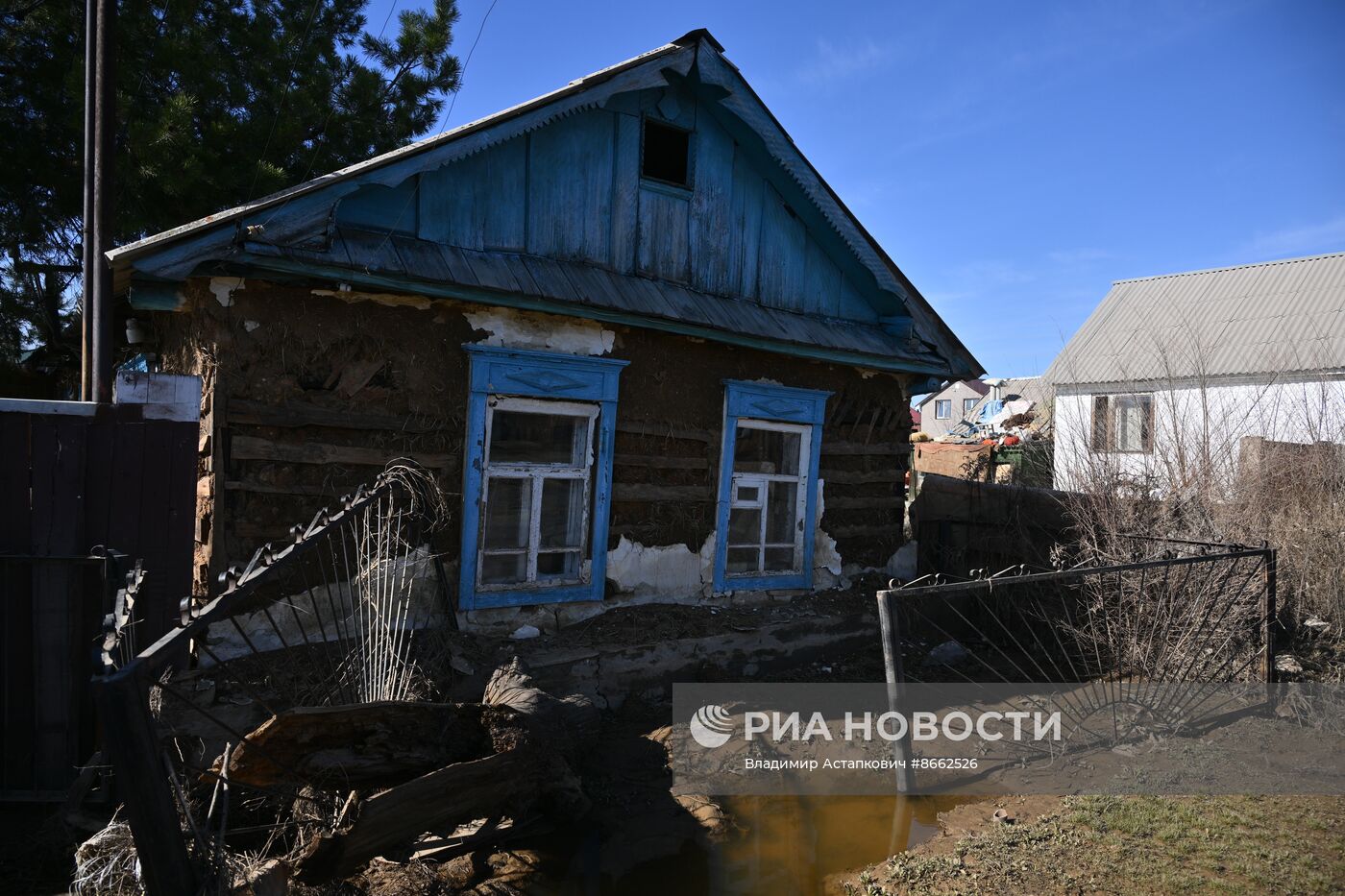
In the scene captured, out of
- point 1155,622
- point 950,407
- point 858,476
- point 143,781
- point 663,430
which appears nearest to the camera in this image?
point 143,781

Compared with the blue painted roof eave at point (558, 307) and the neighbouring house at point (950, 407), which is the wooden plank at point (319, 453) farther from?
the neighbouring house at point (950, 407)

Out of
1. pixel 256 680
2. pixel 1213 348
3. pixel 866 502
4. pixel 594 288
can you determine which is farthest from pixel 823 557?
pixel 1213 348

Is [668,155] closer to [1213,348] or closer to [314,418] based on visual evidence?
[314,418]

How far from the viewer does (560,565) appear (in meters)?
6.35

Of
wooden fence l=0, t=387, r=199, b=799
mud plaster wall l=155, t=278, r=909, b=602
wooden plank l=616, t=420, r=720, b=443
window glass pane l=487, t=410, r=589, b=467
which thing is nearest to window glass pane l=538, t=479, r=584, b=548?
window glass pane l=487, t=410, r=589, b=467

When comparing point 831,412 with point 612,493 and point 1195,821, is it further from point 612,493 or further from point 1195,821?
point 1195,821

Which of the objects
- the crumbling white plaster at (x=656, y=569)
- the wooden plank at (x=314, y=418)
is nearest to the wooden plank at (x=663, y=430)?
the crumbling white plaster at (x=656, y=569)

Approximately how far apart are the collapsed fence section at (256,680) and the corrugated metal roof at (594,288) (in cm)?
136

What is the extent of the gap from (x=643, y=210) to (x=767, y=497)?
284cm

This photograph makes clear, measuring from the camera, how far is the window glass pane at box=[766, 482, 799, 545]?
7738 millimetres

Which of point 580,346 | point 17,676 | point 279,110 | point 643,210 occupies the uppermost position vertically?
point 279,110

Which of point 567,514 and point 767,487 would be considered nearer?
point 567,514

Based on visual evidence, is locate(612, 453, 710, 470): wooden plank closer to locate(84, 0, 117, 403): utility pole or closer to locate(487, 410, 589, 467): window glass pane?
locate(487, 410, 589, 467): window glass pane

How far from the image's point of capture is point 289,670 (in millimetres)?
4699
